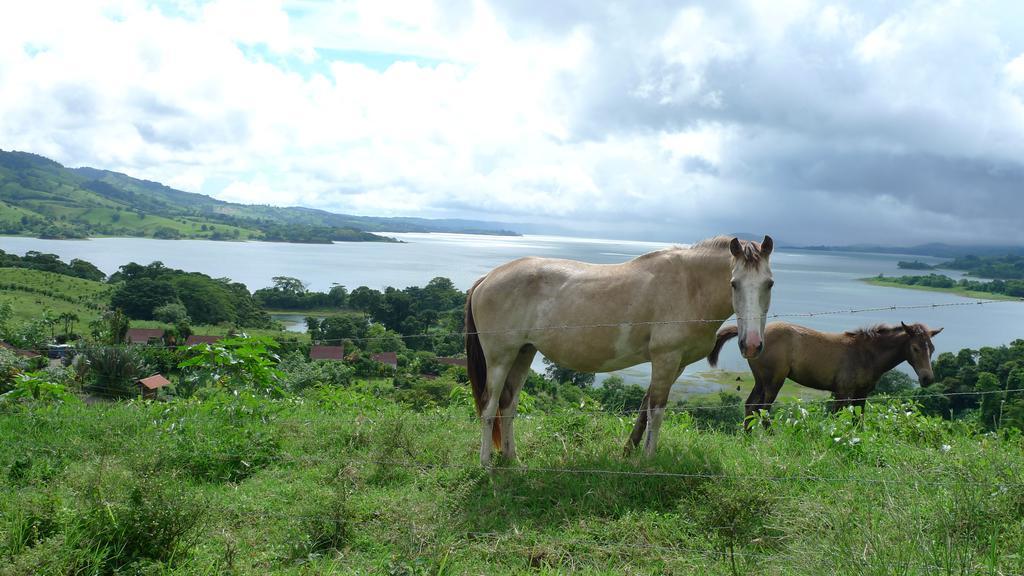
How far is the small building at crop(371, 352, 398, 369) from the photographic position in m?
39.0

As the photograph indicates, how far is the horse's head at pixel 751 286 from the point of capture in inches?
171

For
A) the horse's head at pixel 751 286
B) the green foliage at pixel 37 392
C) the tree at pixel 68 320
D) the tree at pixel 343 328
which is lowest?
the tree at pixel 68 320

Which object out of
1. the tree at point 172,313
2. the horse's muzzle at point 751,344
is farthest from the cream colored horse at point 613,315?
the tree at point 172,313

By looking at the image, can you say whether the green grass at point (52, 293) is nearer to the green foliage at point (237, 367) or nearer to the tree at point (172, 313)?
the tree at point (172, 313)

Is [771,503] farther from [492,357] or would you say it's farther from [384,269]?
[384,269]

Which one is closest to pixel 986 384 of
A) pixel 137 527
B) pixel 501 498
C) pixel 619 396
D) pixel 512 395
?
pixel 512 395

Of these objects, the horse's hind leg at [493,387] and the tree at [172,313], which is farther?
the tree at [172,313]

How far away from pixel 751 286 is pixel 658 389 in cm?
115

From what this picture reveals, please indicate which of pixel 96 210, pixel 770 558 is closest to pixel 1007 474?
pixel 770 558

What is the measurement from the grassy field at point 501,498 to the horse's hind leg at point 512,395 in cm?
25

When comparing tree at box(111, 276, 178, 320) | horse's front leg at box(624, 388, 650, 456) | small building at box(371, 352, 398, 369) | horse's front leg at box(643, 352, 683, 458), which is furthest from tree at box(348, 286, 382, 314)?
horse's front leg at box(643, 352, 683, 458)

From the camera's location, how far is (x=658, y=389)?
16.3 feet

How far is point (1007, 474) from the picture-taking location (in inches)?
160

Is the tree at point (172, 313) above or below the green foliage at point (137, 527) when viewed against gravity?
below
